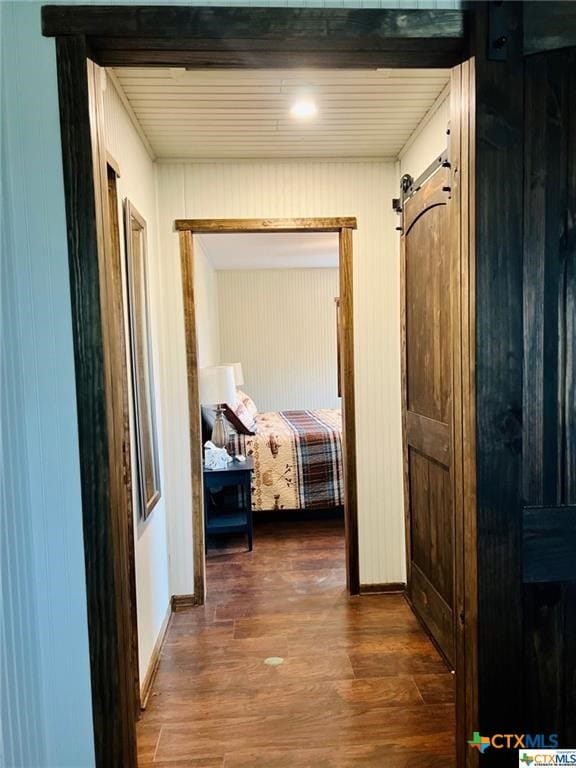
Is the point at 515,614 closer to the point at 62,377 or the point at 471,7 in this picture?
the point at 62,377

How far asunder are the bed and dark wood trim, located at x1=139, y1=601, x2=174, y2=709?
58.1 inches

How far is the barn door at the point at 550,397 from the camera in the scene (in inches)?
46.1

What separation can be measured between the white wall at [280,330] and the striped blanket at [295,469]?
293 centimetres

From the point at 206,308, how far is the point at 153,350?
2.94m

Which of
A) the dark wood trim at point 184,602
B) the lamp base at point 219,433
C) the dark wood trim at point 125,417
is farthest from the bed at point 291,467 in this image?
the dark wood trim at point 125,417

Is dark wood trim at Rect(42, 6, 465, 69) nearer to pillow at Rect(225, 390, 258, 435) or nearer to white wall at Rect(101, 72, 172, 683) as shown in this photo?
white wall at Rect(101, 72, 172, 683)

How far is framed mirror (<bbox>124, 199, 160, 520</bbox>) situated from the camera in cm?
216

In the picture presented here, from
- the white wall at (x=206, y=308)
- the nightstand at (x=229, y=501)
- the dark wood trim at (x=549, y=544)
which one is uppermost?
the white wall at (x=206, y=308)

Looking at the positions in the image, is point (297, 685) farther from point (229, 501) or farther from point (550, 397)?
point (229, 501)

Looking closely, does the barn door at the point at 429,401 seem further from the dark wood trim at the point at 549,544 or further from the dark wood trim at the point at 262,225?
the dark wood trim at the point at 549,544

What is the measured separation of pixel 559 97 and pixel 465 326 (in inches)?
22.8

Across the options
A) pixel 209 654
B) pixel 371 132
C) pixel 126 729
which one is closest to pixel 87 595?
pixel 126 729

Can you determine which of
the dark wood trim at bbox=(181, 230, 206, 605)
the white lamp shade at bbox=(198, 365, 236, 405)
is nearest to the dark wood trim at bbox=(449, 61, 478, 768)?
the dark wood trim at bbox=(181, 230, 206, 605)

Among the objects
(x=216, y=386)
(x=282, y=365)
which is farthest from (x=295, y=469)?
(x=282, y=365)
